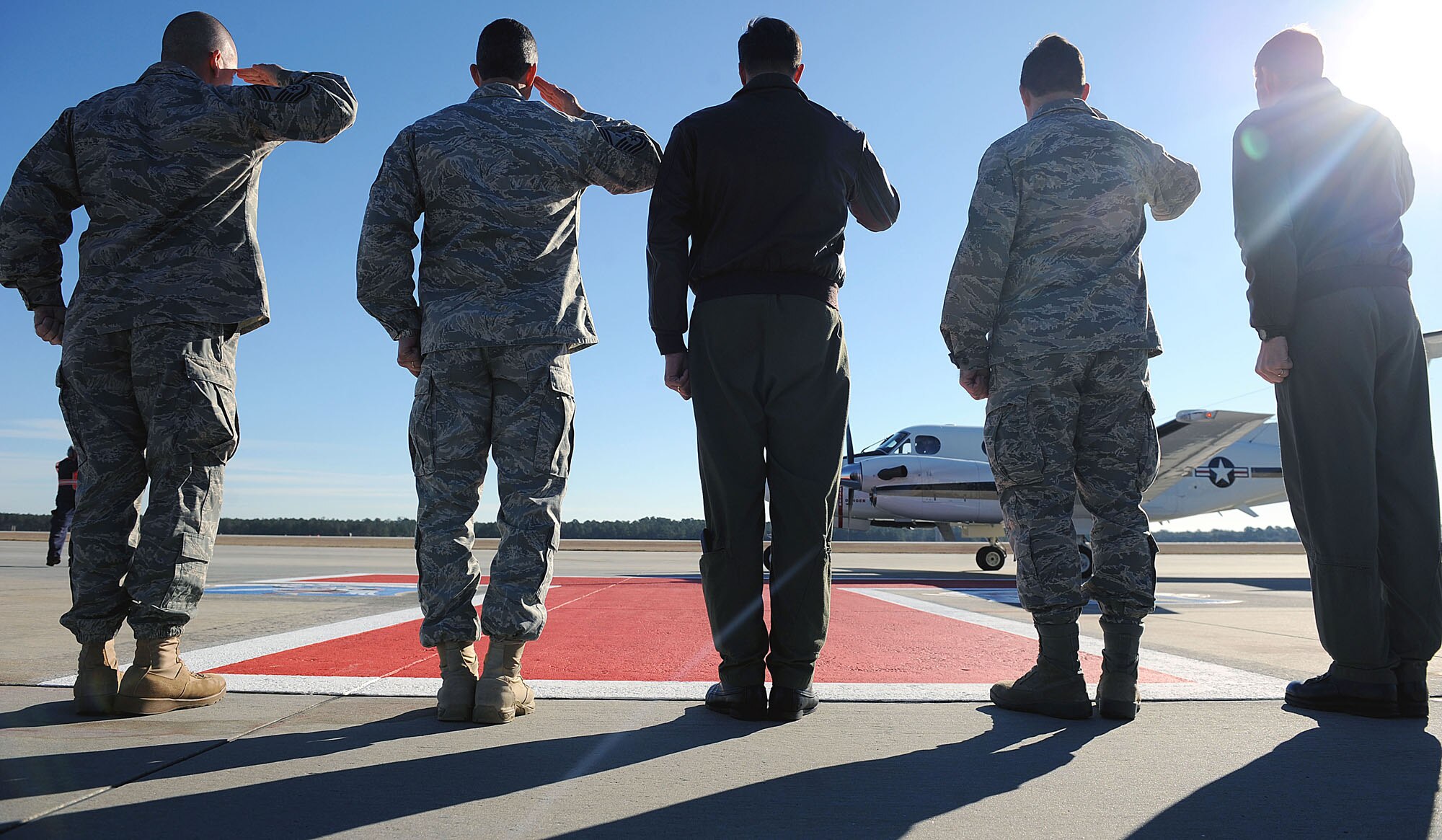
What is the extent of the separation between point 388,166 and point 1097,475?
2.30 m

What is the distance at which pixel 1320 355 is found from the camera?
2602 mm

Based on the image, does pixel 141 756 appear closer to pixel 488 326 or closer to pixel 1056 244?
pixel 488 326

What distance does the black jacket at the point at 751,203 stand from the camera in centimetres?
248

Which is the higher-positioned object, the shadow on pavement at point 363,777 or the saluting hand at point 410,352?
the saluting hand at point 410,352

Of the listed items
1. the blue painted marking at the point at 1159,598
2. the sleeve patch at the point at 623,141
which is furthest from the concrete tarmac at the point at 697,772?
the blue painted marking at the point at 1159,598

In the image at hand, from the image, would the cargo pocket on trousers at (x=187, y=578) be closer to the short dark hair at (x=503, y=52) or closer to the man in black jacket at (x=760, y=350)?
the man in black jacket at (x=760, y=350)

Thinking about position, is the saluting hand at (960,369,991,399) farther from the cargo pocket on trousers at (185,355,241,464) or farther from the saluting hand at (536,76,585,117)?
the cargo pocket on trousers at (185,355,241,464)

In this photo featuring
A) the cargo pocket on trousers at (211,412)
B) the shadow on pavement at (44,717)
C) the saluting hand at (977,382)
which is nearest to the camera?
the shadow on pavement at (44,717)

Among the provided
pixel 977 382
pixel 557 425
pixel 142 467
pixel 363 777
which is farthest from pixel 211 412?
pixel 977 382

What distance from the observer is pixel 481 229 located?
7.98ft

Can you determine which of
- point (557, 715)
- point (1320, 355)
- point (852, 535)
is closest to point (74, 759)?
point (557, 715)

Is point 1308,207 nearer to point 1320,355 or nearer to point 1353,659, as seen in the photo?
point 1320,355

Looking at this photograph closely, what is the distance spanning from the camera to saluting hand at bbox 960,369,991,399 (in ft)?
8.82

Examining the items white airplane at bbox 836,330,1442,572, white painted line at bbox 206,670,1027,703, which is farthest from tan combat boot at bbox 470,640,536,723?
white airplane at bbox 836,330,1442,572
